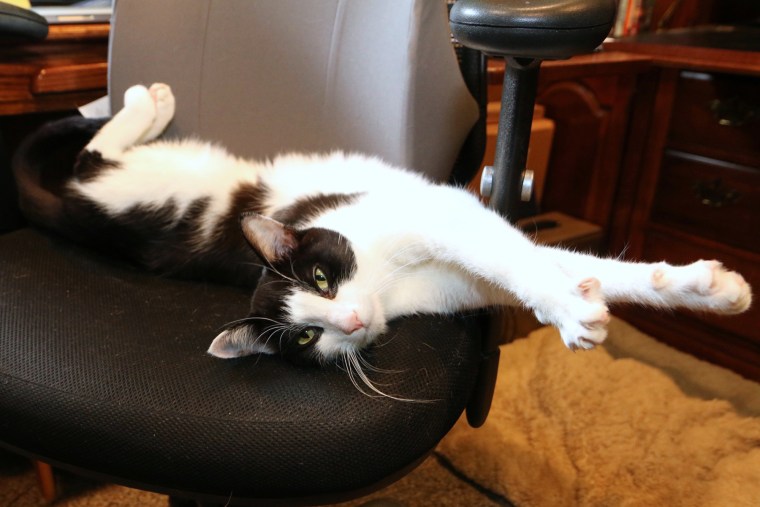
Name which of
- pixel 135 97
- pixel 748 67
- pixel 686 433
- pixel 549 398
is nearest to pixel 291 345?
pixel 135 97

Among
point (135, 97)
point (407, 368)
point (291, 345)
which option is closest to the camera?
point (407, 368)

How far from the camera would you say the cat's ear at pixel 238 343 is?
2.21 ft

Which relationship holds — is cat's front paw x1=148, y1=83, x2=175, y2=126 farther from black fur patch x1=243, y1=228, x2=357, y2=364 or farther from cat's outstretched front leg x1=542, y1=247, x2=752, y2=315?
cat's outstretched front leg x1=542, y1=247, x2=752, y2=315

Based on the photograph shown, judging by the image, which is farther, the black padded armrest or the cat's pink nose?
the cat's pink nose

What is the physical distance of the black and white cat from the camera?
2.20 ft

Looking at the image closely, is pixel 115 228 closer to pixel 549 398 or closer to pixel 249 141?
pixel 249 141

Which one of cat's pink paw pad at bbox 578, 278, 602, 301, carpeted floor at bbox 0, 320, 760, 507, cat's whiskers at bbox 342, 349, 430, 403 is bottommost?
carpeted floor at bbox 0, 320, 760, 507

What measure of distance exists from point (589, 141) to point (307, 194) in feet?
3.64

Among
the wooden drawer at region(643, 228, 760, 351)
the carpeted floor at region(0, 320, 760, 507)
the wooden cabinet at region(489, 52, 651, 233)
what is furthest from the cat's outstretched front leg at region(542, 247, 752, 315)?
the wooden drawer at region(643, 228, 760, 351)

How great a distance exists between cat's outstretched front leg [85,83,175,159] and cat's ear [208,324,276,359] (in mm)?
585

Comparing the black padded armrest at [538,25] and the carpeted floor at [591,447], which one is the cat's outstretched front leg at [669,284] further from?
the carpeted floor at [591,447]

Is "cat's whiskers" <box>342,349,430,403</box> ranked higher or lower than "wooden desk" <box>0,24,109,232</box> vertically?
lower

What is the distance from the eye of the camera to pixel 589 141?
6.00ft

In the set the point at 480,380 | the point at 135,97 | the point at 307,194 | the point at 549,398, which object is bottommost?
the point at 549,398
